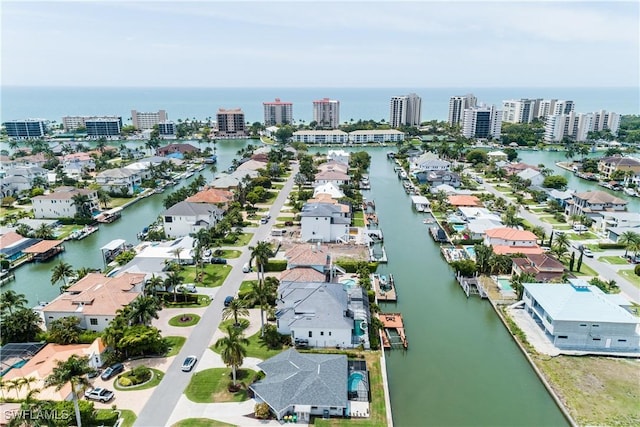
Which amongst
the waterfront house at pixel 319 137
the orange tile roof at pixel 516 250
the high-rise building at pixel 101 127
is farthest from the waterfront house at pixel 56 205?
the high-rise building at pixel 101 127

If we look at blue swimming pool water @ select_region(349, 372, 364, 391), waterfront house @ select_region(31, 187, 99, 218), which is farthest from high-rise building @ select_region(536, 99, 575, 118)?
blue swimming pool water @ select_region(349, 372, 364, 391)

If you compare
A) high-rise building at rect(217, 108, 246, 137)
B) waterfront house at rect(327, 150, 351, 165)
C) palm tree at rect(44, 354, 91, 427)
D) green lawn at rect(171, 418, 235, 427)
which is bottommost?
green lawn at rect(171, 418, 235, 427)

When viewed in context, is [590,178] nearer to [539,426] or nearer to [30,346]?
[539,426]

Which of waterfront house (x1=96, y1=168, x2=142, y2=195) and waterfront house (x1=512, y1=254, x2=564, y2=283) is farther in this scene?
waterfront house (x1=96, y1=168, x2=142, y2=195)

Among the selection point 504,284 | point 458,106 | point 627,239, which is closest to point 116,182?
point 504,284

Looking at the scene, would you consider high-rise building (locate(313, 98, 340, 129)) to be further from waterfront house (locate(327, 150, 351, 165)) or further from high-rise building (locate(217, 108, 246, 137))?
waterfront house (locate(327, 150, 351, 165))

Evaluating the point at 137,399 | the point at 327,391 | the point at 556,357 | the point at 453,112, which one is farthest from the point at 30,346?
the point at 453,112
